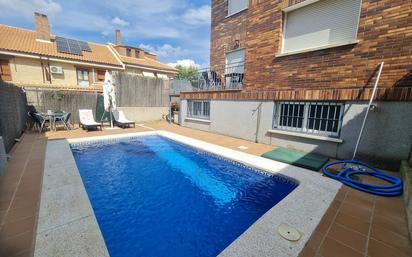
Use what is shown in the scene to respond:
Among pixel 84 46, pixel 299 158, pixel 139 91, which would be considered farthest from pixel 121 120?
pixel 84 46

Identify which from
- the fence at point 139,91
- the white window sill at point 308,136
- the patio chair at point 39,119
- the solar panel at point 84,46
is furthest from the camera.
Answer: the solar panel at point 84,46

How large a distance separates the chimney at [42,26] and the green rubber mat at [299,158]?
23.8 m

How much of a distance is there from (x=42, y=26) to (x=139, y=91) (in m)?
13.7

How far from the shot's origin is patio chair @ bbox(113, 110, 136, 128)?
11.4 meters

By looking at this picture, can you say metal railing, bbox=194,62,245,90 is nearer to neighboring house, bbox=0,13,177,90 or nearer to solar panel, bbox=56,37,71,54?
neighboring house, bbox=0,13,177,90

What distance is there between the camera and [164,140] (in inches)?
350

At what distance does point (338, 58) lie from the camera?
550 centimetres

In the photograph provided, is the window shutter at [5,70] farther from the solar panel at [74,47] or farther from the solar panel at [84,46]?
the solar panel at [84,46]

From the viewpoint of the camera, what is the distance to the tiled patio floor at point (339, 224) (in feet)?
7.17

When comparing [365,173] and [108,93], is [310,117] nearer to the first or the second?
[365,173]

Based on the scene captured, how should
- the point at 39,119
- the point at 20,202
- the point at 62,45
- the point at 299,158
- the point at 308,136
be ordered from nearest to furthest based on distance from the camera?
the point at 20,202 < the point at 299,158 < the point at 308,136 < the point at 39,119 < the point at 62,45

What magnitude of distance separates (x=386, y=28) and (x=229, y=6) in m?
8.66

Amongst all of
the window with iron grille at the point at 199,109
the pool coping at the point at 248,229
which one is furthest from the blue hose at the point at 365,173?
the window with iron grille at the point at 199,109

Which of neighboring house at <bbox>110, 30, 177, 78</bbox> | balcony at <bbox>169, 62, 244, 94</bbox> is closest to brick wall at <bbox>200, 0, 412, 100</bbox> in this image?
balcony at <bbox>169, 62, 244, 94</bbox>
